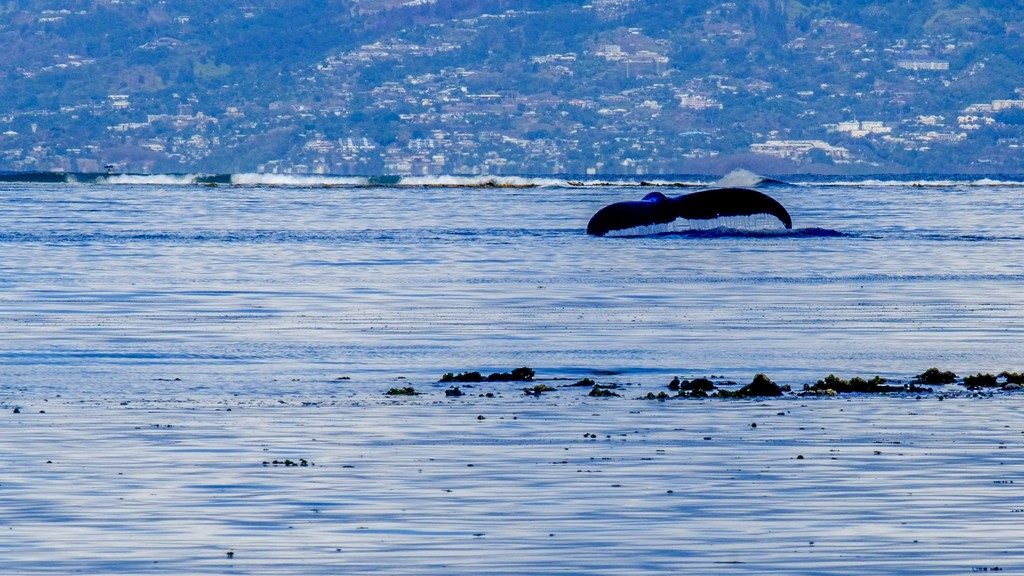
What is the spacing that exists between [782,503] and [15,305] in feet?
85.5

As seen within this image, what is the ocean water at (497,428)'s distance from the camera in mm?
13570

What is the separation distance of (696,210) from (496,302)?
36.3 metres

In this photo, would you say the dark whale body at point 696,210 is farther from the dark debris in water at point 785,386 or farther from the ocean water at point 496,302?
the dark debris in water at point 785,386

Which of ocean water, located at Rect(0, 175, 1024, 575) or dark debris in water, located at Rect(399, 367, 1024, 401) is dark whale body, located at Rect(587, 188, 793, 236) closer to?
ocean water, located at Rect(0, 175, 1024, 575)

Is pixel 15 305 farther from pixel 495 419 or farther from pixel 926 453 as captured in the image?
pixel 926 453

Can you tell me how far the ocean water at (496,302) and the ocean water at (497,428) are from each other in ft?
0.53

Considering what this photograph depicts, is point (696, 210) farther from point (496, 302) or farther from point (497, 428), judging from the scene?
point (497, 428)

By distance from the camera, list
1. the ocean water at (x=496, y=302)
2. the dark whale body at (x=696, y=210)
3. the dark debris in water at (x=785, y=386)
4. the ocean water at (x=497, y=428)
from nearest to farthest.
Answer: the ocean water at (x=497, y=428) < the dark debris in water at (x=785, y=386) < the ocean water at (x=496, y=302) < the dark whale body at (x=696, y=210)

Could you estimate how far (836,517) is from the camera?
573 inches

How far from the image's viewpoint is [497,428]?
64.9ft

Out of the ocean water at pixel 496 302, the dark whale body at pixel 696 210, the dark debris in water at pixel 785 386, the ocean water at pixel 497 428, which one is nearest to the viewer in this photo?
the ocean water at pixel 497 428

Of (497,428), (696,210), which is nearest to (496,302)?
(497,428)

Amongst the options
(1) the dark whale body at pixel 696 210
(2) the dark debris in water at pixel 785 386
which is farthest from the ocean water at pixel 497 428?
(1) the dark whale body at pixel 696 210

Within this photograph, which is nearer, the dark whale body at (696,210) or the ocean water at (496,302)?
the ocean water at (496,302)
